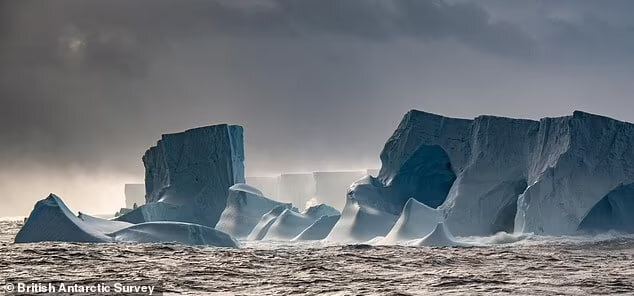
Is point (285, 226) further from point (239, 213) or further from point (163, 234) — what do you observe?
point (163, 234)

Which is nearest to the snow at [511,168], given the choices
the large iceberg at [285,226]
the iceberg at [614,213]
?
the iceberg at [614,213]

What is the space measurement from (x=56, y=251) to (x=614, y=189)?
1557 cm

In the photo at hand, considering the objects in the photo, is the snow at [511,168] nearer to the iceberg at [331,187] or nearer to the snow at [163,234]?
the snow at [163,234]

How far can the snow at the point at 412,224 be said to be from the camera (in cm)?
2194

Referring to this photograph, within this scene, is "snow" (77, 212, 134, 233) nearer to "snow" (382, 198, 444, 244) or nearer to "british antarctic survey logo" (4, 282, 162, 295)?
"snow" (382, 198, 444, 244)

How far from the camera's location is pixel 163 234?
1958cm

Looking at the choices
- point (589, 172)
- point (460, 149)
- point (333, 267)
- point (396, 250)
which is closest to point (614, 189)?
point (589, 172)

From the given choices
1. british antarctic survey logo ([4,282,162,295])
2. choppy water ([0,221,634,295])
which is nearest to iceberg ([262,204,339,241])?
choppy water ([0,221,634,295])

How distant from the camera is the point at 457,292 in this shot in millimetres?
9234

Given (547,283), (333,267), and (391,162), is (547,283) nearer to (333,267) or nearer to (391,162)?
(333,267)

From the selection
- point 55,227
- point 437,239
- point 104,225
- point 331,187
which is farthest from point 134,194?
point 437,239

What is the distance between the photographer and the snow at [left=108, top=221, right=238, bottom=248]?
19312 mm

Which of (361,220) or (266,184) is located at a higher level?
(266,184)

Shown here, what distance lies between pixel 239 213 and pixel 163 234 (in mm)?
10389
